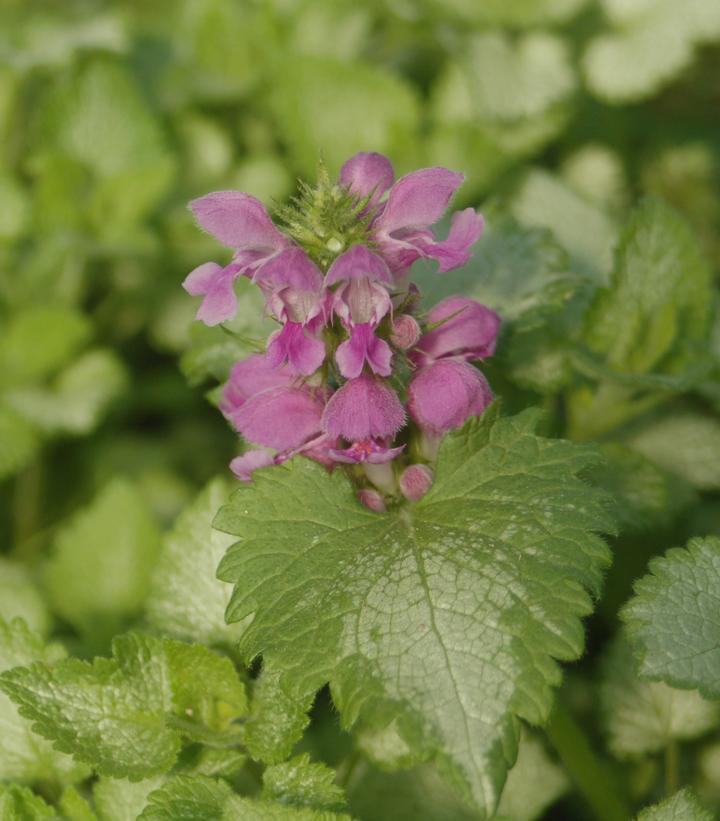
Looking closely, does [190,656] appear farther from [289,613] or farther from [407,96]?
[407,96]

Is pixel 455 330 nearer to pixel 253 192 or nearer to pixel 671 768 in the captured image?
pixel 671 768

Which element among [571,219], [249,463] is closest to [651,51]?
[571,219]

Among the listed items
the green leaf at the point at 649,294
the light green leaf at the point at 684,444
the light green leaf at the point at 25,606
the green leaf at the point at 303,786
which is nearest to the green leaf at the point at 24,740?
the light green leaf at the point at 25,606

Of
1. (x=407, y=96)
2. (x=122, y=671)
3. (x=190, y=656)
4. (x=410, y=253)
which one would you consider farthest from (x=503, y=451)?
(x=407, y=96)

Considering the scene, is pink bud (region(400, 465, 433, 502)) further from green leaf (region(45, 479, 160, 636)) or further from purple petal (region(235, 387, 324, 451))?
green leaf (region(45, 479, 160, 636))

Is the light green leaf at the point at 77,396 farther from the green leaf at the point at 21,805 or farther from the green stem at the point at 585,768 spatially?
the green stem at the point at 585,768

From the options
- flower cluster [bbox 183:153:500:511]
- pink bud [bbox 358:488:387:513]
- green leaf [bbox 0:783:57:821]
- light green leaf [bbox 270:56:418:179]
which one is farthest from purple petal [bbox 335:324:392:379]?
light green leaf [bbox 270:56:418:179]
